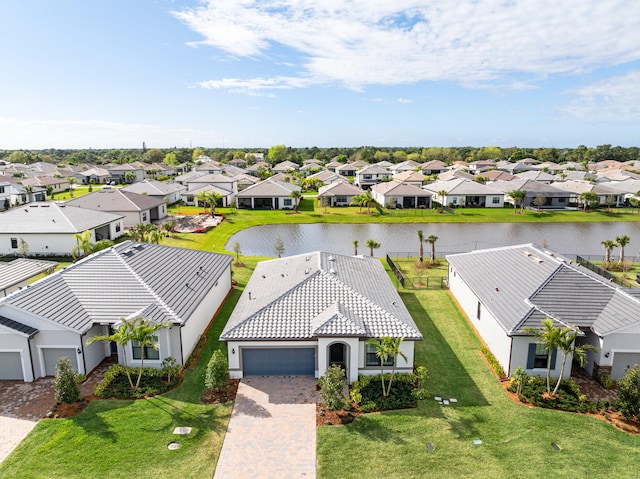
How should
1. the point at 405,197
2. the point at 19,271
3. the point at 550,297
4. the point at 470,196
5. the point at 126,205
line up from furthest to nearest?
1. the point at 470,196
2. the point at 405,197
3. the point at 126,205
4. the point at 19,271
5. the point at 550,297

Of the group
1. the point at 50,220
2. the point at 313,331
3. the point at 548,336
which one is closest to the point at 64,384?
the point at 313,331

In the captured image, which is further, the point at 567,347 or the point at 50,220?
the point at 50,220

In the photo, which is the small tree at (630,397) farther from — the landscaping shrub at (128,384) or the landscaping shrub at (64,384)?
the landscaping shrub at (64,384)

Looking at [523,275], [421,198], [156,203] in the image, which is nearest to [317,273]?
[523,275]

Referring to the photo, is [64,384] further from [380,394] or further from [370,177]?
[370,177]

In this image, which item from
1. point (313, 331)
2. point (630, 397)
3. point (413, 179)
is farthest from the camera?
point (413, 179)

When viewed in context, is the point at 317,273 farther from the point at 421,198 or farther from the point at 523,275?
the point at 421,198

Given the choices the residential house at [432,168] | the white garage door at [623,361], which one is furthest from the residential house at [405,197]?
the white garage door at [623,361]
